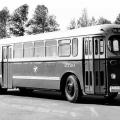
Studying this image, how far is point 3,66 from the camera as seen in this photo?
2078 cm

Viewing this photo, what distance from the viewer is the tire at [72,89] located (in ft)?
51.0

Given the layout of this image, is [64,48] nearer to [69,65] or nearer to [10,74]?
[69,65]

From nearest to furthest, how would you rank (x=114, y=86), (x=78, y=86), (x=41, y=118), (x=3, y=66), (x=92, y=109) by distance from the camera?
(x=41, y=118)
(x=92, y=109)
(x=114, y=86)
(x=78, y=86)
(x=3, y=66)

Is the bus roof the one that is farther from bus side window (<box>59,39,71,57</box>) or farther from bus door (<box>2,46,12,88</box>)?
bus door (<box>2,46,12,88</box>)

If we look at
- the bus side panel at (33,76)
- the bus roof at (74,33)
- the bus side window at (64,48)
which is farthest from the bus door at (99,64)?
the bus side panel at (33,76)

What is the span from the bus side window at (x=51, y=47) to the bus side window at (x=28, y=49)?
1.22 meters

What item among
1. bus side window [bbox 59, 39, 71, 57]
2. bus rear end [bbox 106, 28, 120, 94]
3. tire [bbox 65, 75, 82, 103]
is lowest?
tire [bbox 65, 75, 82, 103]

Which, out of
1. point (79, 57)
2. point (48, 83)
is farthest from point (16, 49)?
point (79, 57)

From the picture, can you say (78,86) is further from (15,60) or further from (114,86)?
(15,60)

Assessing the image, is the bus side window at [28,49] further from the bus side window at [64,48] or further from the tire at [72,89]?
the tire at [72,89]

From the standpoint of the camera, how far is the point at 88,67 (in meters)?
15.3

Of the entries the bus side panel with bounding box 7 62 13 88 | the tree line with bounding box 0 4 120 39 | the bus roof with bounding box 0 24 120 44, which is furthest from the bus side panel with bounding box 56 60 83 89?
the tree line with bounding box 0 4 120 39

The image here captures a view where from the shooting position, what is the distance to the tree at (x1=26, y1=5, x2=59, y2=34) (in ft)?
312

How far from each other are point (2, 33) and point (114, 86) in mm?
87347
